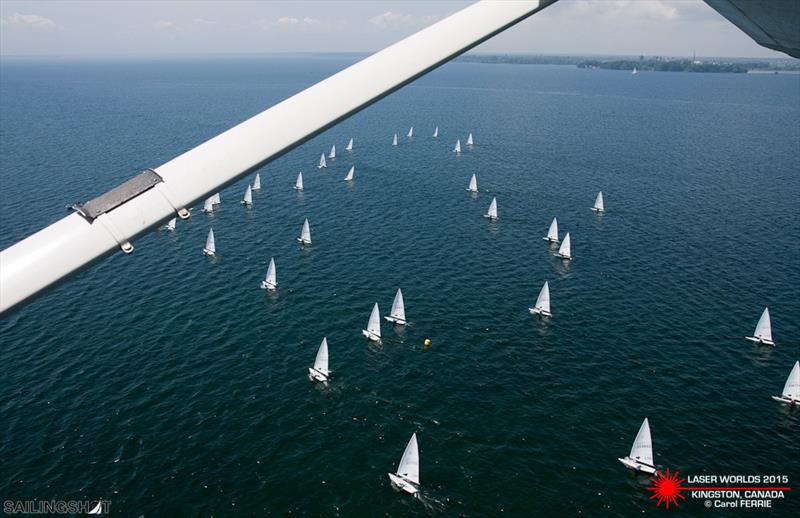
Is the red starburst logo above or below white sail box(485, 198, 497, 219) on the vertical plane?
below

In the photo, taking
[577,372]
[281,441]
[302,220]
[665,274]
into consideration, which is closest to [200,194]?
[281,441]

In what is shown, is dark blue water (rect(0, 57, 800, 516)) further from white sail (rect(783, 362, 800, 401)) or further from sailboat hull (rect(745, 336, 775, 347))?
white sail (rect(783, 362, 800, 401))

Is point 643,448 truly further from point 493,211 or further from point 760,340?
point 493,211

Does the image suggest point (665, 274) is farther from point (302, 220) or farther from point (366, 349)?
point (302, 220)

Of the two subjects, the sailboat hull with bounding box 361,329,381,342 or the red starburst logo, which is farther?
the sailboat hull with bounding box 361,329,381,342

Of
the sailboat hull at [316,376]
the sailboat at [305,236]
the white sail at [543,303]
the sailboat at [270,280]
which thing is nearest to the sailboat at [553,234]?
the white sail at [543,303]

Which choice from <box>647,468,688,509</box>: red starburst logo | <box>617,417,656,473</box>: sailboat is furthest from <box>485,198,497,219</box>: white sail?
<box>647,468,688,509</box>: red starburst logo

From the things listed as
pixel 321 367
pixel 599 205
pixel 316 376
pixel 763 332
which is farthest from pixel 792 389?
pixel 599 205
